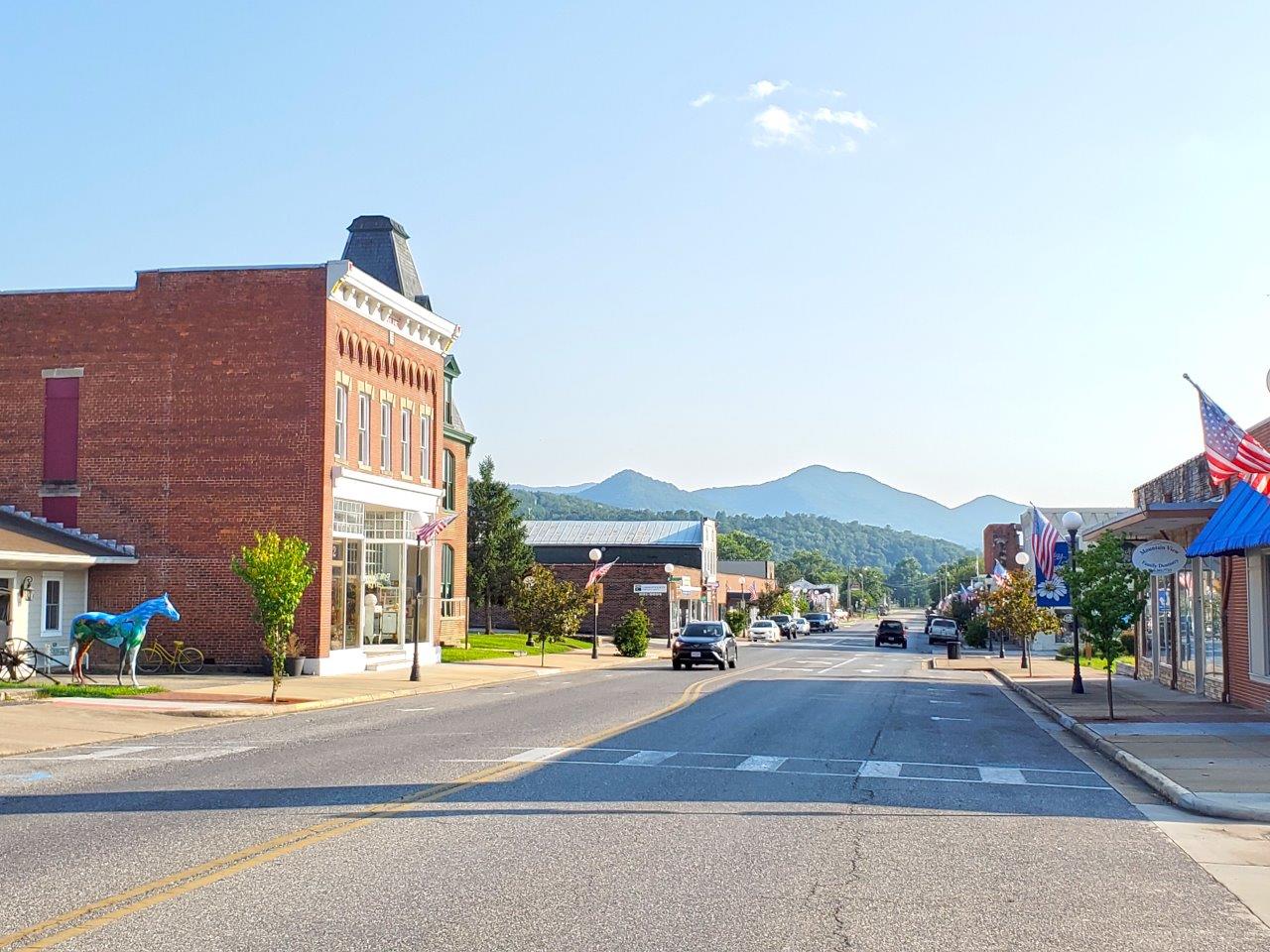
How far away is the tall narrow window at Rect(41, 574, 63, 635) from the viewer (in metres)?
31.1

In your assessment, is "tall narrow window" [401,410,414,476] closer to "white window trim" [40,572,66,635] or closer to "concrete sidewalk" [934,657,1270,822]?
"white window trim" [40,572,66,635]

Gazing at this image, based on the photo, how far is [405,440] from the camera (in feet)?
131

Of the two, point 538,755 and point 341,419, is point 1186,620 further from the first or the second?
point 341,419

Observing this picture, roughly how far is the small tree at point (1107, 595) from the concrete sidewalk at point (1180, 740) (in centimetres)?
140

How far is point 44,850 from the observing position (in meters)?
9.73

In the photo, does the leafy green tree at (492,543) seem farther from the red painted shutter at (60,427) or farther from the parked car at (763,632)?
the red painted shutter at (60,427)

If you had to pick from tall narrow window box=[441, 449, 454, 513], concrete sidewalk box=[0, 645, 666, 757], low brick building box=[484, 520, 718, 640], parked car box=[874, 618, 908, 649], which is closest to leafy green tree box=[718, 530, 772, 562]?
low brick building box=[484, 520, 718, 640]

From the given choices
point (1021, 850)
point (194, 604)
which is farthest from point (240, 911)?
point (194, 604)

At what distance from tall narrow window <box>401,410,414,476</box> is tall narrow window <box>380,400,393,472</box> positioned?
964mm

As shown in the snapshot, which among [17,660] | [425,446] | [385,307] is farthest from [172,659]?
[425,446]

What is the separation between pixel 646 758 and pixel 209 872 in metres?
7.98

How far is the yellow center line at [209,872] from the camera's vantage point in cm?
731

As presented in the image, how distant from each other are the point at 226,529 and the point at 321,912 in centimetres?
2670

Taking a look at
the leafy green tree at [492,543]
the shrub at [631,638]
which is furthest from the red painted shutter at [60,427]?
the leafy green tree at [492,543]
